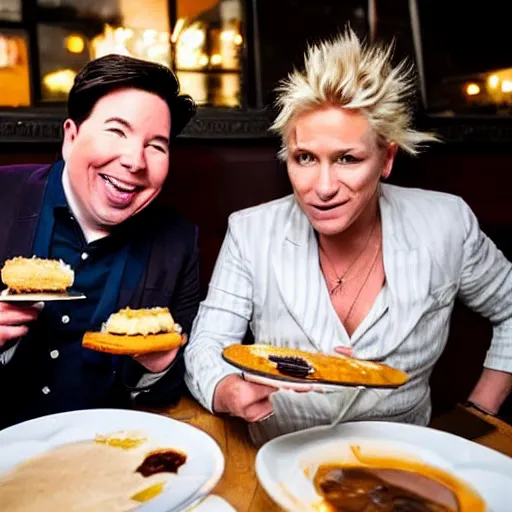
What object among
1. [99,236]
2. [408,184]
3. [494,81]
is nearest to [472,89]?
[494,81]

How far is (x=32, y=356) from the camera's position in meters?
1.65

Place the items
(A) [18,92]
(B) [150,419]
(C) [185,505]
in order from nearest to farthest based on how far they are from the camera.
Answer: (C) [185,505] < (B) [150,419] < (A) [18,92]

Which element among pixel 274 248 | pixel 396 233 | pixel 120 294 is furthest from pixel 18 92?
pixel 396 233

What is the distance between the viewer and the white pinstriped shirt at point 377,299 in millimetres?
1649

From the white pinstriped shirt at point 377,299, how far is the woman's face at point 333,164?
0.20m

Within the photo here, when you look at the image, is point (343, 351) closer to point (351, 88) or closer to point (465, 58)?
point (351, 88)

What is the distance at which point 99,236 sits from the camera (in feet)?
5.60

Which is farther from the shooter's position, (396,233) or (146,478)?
(396,233)

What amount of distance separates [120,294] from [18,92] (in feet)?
3.30

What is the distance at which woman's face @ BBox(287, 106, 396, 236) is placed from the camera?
1.53 meters

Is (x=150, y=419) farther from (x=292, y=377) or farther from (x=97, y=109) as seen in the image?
(x=97, y=109)

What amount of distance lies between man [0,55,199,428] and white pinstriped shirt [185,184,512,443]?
0.16 m

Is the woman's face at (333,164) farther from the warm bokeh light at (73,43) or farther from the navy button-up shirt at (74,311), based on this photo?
the warm bokeh light at (73,43)

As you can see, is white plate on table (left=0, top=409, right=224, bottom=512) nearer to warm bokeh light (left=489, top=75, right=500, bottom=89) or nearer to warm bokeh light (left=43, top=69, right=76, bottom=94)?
warm bokeh light (left=43, top=69, right=76, bottom=94)
